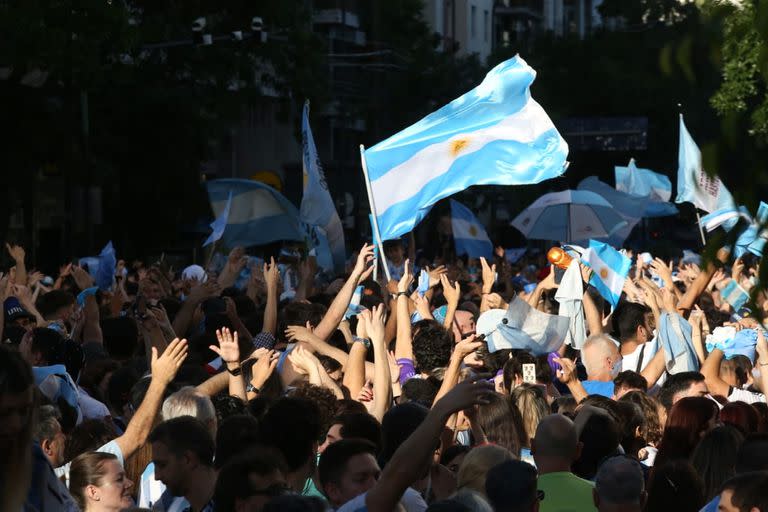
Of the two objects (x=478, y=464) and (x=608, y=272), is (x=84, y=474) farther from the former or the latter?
(x=608, y=272)

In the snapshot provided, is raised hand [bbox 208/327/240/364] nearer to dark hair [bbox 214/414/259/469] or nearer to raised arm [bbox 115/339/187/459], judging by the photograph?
raised arm [bbox 115/339/187/459]

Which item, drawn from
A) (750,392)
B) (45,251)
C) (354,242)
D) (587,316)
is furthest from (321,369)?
(354,242)

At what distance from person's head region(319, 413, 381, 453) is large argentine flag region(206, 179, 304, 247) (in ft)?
46.2

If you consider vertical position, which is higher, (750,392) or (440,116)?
(440,116)

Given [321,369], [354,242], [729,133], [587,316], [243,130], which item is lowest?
[354,242]

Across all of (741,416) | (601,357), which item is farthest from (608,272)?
(741,416)

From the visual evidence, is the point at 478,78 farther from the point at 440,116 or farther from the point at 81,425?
the point at 81,425

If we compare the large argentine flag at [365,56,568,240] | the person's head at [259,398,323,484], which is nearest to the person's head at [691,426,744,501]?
the person's head at [259,398,323,484]

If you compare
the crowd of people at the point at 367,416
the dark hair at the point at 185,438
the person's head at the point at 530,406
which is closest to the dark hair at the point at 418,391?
the crowd of people at the point at 367,416

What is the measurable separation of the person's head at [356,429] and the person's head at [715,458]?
1.25 meters

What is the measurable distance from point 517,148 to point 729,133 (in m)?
11.5

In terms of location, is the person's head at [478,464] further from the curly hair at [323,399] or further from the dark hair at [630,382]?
the dark hair at [630,382]

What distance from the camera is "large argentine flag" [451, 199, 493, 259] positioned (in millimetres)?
24109

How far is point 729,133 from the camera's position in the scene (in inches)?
111
